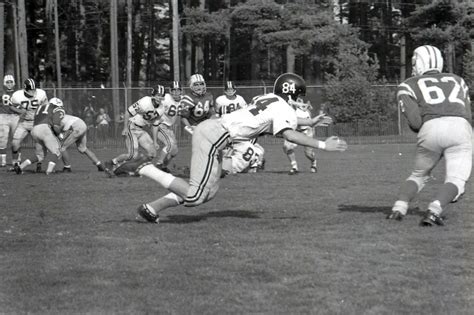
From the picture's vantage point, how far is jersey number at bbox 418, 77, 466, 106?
8328mm

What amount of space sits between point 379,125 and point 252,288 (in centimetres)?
3236

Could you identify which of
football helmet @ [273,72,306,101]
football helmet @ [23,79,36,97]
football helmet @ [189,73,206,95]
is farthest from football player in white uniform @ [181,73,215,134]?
football helmet @ [273,72,306,101]

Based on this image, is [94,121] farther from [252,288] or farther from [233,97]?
[252,288]

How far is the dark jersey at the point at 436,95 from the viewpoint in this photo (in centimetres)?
831

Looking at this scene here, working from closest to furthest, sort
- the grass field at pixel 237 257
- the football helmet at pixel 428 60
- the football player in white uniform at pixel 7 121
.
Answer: the grass field at pixel 237 257
the football helmet at pixel 428 60
the football player in white uniform at pixel 7 121

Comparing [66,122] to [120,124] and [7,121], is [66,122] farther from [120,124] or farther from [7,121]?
[120,124]

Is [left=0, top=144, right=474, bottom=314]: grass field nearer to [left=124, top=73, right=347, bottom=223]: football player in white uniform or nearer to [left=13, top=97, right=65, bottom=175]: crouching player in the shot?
[left=124, top=73, right=347, bottom=223]: football player in white uniform

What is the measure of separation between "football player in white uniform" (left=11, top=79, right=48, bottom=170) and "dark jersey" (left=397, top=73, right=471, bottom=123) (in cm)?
1115

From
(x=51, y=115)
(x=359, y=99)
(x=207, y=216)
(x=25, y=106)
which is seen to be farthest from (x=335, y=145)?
(x=359, y=99)

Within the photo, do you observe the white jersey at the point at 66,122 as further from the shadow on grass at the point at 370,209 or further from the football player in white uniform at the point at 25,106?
the shadow on grass at the point at 370,209

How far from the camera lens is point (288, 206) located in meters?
10.5

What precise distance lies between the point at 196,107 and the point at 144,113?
1059 mm

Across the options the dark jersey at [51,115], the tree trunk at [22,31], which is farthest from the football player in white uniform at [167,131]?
the tree trunk at [22,31]

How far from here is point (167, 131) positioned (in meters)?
17.2
